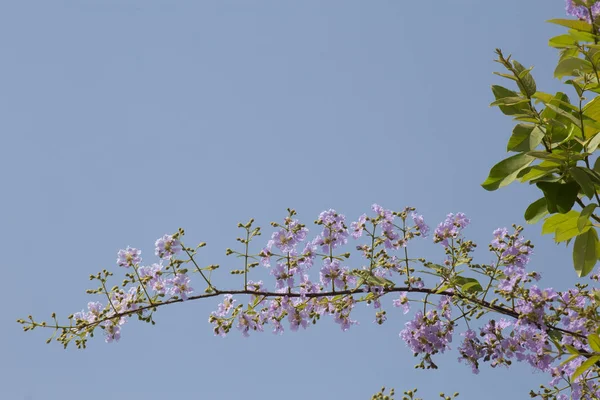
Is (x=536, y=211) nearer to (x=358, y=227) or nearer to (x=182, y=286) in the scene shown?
(x=358, y=227)

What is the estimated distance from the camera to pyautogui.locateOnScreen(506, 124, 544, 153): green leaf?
8.80 feet

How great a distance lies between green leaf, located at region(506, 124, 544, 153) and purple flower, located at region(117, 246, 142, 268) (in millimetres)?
2135

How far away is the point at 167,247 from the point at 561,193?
2.04 metres

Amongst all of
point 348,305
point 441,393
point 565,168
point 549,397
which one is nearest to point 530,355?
point 549,397

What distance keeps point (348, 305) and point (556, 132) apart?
4.98ft

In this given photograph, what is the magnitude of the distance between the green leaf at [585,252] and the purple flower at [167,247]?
201 centimetres

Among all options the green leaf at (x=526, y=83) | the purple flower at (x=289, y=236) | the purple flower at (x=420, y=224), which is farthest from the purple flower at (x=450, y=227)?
the green leaf at (x=526, y=83)

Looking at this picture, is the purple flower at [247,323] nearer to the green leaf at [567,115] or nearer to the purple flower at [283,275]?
the purple flower at [283,275]

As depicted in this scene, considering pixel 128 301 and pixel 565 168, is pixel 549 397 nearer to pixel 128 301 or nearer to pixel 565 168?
pixel 565 168

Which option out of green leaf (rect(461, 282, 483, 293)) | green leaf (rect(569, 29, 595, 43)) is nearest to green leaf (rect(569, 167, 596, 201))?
green leaf (rect(569, 29, 595, 43))

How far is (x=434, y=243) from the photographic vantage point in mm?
3779

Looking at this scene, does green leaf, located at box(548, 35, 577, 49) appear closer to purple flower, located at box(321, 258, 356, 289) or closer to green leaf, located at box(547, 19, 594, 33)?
green leaf, located at box(547, 19, 594, 33)

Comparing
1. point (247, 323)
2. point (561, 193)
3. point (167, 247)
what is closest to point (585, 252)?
point (561, 193)

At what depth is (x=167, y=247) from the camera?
3.65 meters
